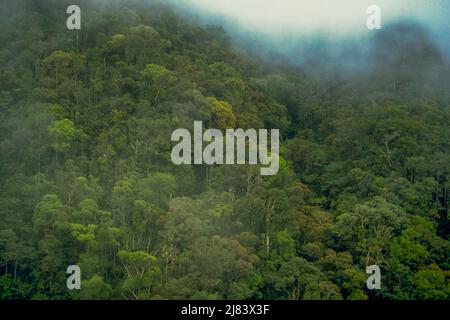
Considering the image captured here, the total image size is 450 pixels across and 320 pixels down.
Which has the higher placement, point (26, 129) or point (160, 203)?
point (26, 129)

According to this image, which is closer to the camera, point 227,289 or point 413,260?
point 227,289

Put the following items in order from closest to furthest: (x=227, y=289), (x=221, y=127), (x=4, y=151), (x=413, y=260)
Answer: (x=227, y=289)
(x=413, y=260)
(x=4, y=151)
(x=221, y=127)

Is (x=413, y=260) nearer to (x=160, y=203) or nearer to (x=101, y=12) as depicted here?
(x=160, y=203)

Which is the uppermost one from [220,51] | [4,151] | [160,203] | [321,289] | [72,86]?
[220,51]

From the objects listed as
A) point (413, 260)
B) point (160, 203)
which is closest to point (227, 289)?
point (160, 203)

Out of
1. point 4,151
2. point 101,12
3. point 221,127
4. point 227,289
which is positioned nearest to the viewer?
point 227,289

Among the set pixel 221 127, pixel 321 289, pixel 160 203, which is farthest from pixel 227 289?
pixel 221 127
